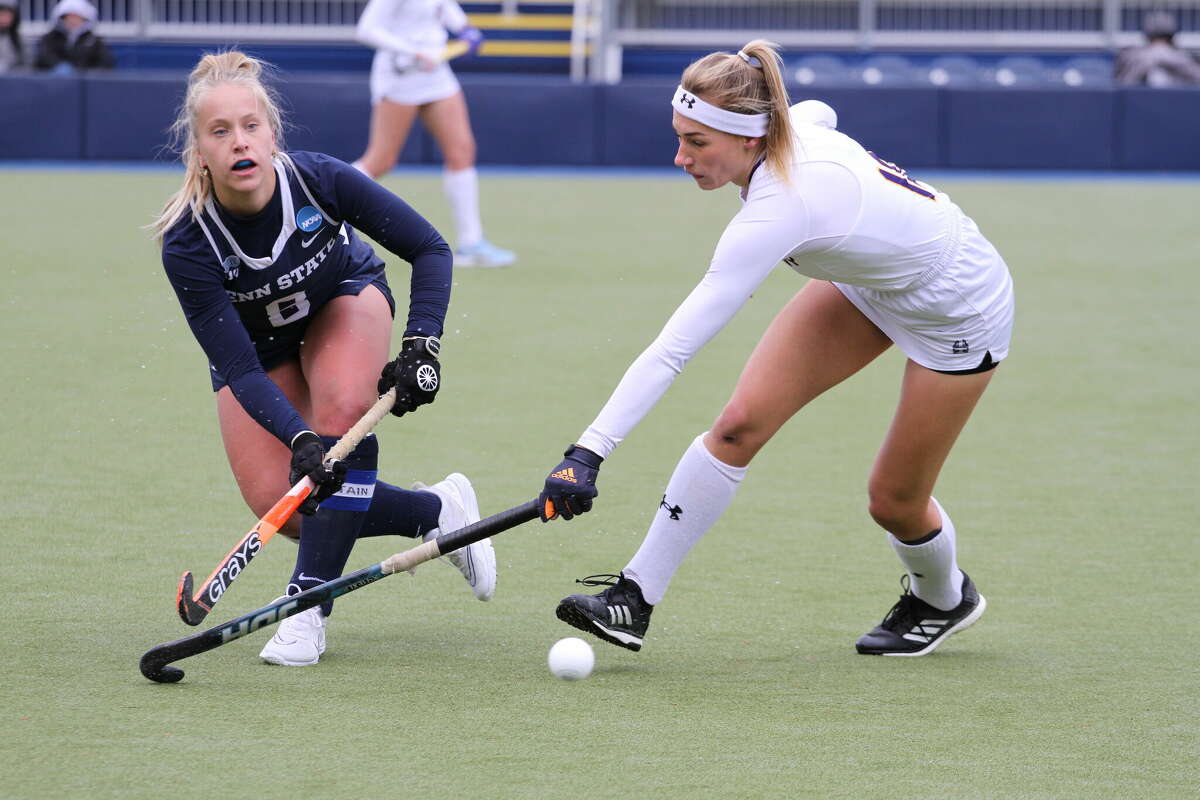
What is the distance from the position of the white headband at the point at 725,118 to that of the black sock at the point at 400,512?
1.38m

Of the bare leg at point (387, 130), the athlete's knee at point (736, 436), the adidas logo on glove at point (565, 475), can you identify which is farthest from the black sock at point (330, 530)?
the bare leg at point (387, 130)

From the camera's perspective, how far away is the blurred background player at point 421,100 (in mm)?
10117

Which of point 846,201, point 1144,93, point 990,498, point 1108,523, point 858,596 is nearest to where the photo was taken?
point 846,201

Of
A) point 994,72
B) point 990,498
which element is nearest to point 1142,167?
point 994,72

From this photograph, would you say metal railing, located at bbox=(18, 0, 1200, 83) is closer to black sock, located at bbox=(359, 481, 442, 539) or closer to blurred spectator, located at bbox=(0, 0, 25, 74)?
blurred spectator, located at bbox=(0, 0, 25, 74)

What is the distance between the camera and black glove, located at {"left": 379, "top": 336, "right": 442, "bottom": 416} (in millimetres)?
3906

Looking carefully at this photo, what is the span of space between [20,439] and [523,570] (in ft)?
7.74

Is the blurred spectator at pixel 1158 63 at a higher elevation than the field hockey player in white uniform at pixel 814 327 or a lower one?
higher

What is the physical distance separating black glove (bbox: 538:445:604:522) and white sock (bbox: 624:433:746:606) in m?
0.41

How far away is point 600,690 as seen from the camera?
12.5 feet

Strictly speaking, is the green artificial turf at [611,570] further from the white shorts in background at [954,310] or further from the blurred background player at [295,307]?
the white shorts in background at [954,310]

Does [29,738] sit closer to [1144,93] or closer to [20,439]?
[20,439]

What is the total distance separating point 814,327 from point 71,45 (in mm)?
15082

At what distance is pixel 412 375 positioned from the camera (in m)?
3.90
